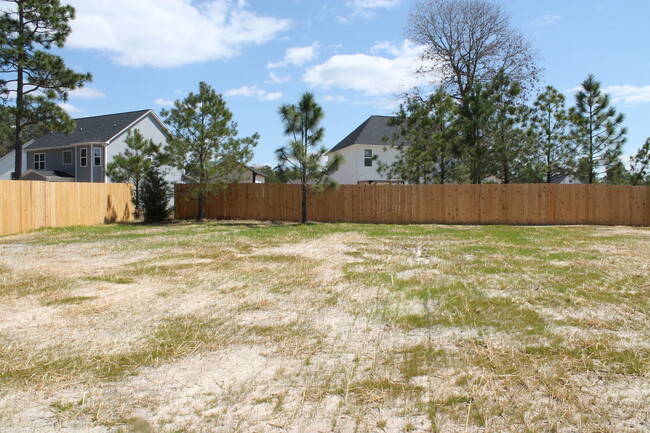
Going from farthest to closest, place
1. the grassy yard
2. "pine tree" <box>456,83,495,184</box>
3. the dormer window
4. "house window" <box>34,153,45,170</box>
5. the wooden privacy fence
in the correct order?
"house window" <box>34,153,45,170</box> → the dormer window → "pine tree" <box>456,83,495,184</box> → the wooden privacy fence → the grassy yard

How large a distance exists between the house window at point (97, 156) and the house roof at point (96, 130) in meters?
0.60

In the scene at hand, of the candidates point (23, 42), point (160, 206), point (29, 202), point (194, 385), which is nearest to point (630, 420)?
point (194, 385)

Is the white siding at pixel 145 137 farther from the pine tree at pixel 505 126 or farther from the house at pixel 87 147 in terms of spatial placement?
the pine tree at pixel 505 126

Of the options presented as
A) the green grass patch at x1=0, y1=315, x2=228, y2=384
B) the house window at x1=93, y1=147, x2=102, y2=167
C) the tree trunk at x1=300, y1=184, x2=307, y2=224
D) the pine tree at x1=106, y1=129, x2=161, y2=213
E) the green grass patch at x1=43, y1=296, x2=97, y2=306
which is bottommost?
the green grass patch at x1=0, y1=315, x2=228, y2=384

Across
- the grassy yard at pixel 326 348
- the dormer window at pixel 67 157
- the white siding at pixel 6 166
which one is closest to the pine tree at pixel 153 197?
the grassy yard at pixel 326 348

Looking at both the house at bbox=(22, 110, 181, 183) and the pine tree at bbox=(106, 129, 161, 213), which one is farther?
the house at bbox=(22, 110, 181, 183)

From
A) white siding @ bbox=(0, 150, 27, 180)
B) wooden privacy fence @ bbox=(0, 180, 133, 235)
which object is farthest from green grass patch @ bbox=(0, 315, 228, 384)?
white siding @ bbox=(0, 150, 27, 180)

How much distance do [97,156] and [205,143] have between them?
1273cm

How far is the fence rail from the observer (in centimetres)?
1788

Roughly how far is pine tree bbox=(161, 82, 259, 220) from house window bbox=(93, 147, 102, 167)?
1172 cm

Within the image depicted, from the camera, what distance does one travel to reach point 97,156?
1069 inches

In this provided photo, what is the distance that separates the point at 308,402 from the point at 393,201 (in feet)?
53.7

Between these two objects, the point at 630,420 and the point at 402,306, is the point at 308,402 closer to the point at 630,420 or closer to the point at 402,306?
the point at 630,420

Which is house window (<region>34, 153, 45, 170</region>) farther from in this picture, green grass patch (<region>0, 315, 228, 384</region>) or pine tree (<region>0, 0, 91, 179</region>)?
green grass patch (<region>0, 315, 228, 384</region>)
